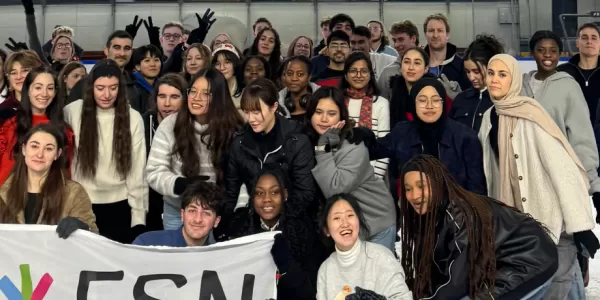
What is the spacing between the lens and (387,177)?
623 centimetres

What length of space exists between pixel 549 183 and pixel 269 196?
1.46m

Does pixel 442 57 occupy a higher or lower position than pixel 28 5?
lower

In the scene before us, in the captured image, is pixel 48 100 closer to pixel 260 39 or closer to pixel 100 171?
pixel 100 171

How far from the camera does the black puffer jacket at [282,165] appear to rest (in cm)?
567

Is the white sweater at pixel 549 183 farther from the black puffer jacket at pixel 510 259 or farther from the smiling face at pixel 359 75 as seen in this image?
the smiling face at pixel 359 75

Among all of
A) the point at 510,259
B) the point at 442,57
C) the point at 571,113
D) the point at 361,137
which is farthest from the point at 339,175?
the point at 442,57

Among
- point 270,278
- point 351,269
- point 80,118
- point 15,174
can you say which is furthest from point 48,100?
point 351,269

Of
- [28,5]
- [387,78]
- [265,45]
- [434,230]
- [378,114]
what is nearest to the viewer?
[434,230]

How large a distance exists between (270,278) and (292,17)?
28.3 feet

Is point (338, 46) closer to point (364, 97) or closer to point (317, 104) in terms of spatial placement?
point (364, 97)

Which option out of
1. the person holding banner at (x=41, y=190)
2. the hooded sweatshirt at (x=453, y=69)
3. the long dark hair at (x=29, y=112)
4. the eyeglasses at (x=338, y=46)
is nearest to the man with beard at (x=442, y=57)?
the hooded sweatshirt at (x=453, y=69)

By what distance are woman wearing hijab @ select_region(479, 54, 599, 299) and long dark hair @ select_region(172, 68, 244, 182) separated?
1403 mm

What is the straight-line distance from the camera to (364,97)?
6.64 meters

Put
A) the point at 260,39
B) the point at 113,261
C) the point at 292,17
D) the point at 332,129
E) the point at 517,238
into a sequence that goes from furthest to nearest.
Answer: the point at 292,17 → the point at 260,39 → the point at 332,129 → the point at 113,261 → the point at 517,238
